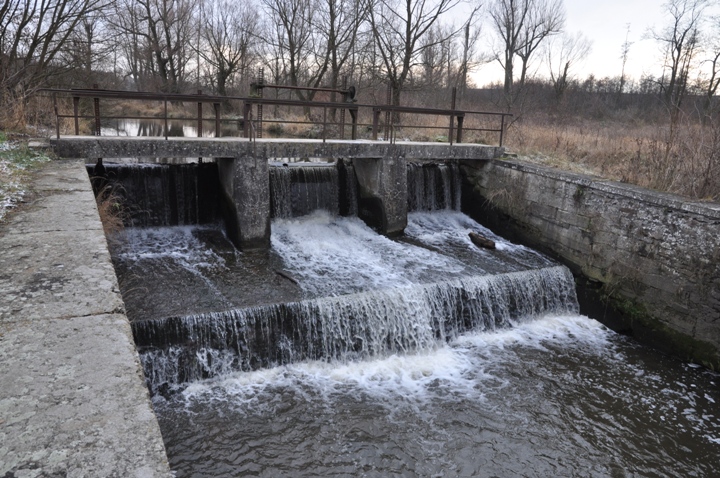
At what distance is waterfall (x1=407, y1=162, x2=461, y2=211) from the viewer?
41.2 feet

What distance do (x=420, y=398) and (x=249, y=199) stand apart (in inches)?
206

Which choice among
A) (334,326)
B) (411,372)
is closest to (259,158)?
(334,326)

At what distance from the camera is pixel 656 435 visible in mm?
5809

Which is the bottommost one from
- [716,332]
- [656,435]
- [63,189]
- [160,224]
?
[656,435]

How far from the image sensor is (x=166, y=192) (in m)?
10.4

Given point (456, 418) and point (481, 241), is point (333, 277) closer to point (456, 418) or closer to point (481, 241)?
point (456, 418)

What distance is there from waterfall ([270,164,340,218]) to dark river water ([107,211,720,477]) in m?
1.88

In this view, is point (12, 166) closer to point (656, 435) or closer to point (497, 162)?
point (656, 435)

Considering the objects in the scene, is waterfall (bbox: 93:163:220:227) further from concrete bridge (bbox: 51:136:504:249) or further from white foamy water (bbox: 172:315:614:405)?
white foamy water (bbox: 172:315:614:405)

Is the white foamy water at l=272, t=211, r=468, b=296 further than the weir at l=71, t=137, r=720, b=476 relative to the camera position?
Yes

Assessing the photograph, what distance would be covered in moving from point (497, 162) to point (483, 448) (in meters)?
8.00

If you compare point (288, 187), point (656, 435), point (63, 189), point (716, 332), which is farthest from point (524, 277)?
point (63, 189)

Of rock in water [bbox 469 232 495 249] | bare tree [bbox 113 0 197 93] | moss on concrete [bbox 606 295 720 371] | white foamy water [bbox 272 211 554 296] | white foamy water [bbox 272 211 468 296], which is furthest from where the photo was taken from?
bare tree [bbox 113 0 197 93]

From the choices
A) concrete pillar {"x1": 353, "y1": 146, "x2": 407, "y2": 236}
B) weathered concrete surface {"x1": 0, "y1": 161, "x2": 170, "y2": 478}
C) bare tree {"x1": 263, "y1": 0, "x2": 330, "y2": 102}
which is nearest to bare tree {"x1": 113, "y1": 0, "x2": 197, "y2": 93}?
bare tree {"x1": 263, "y1": 0, "x2": 330, "y2": 102}
